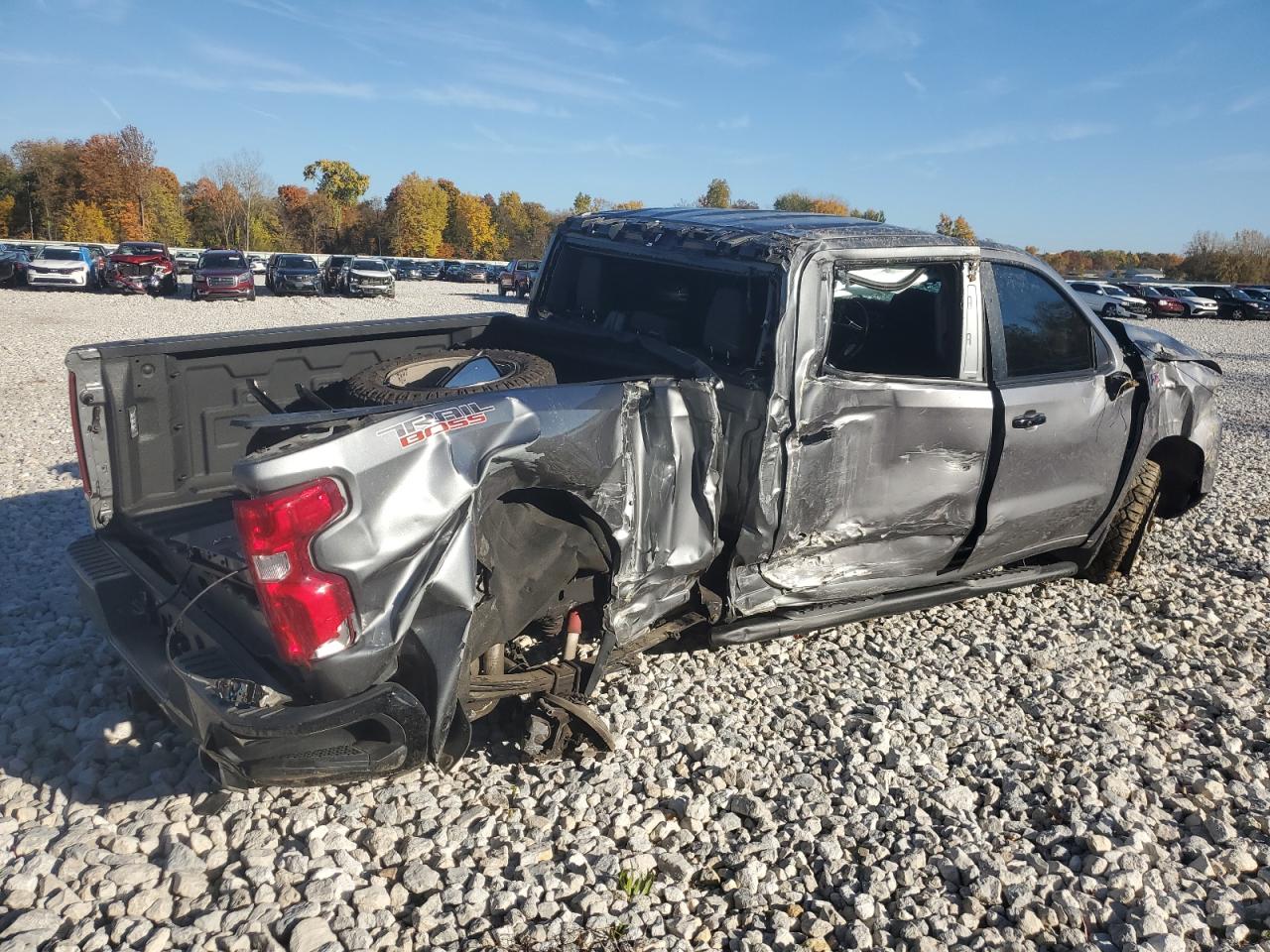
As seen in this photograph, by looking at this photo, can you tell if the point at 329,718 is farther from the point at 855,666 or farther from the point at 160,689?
the point at 855,666

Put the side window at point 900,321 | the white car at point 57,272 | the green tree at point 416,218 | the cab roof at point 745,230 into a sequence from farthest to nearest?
the green tree at point 416,218
the white car at point 57,272
the side window at point 900,321
the cab roof at point 745,230

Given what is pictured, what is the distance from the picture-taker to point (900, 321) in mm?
4469

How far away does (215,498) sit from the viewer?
3982 mm

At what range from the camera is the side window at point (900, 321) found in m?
4.08

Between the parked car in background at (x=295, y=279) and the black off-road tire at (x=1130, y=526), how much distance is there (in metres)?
31.2

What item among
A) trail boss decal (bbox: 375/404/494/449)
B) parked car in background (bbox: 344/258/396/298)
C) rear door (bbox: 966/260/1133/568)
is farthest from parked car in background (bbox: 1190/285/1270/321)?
trail boss decal (bbox: 375/404/494/449)

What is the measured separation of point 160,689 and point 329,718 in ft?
2.40

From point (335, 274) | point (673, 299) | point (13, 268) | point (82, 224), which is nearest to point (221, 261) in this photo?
point (335, 274)

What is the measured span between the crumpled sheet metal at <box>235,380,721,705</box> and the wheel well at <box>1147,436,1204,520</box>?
336 cm

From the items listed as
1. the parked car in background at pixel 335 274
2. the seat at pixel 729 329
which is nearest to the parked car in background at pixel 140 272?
the parked car in background at pixel 335 274

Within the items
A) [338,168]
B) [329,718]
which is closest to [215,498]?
[329,718]

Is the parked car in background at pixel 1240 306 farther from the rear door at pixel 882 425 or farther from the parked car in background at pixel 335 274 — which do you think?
the rear door at pixel 882 425

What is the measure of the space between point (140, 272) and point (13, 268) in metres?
5.48

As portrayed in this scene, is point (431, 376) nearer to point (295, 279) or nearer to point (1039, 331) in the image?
point (1039, 331)
